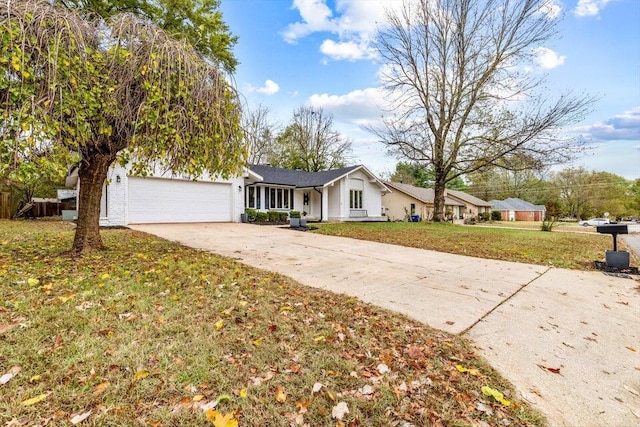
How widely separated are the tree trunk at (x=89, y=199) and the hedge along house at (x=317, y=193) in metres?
13.5

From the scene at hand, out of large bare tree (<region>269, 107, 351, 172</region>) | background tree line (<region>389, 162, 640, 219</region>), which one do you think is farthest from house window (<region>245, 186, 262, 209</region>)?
background tree line (<region>389, 162, 640, 219</region>)

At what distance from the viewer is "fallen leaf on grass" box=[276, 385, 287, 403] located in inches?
83.4

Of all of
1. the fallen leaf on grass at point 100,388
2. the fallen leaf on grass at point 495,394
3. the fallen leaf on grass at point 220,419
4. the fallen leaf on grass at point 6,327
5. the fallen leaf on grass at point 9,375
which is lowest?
the fallen leaf on grass at point 495,394

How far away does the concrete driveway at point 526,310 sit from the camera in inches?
96.0

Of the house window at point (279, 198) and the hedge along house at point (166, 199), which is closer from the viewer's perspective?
the hedge along house at point (166, 199)

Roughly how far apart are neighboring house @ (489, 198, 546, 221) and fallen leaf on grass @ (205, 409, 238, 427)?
5598 cm

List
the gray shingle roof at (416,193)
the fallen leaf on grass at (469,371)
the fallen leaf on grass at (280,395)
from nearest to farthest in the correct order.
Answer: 1. the fallen leaf on grass at (280,395)
2. the fallen leaf on grass at (469,371)
3. the gray shingle roof at (416,193)

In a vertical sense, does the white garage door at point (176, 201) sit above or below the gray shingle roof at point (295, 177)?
below

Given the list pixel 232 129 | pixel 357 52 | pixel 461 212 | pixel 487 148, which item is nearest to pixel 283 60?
pixel 357 52

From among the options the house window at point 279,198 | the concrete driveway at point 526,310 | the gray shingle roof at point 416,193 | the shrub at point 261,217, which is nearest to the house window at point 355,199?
the house window at point 279,198

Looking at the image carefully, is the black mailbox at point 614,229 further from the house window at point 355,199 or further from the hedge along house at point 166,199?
the house window at point 355,199

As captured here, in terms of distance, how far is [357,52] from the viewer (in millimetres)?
16750

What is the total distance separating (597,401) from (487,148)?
66.4 feet

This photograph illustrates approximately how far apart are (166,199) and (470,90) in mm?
19874
